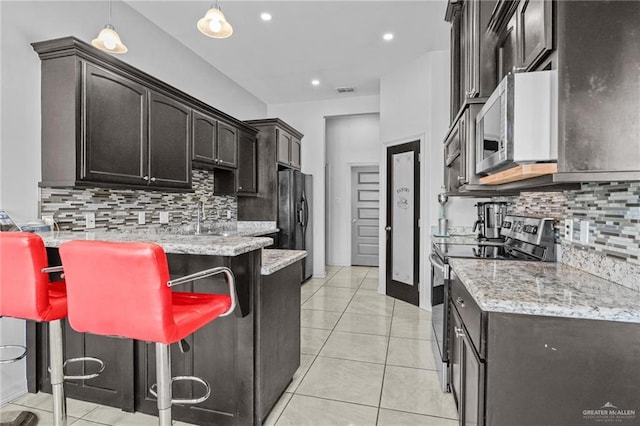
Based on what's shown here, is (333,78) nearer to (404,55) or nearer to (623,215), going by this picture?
(404,55)

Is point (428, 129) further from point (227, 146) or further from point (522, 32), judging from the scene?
point (522, 32)

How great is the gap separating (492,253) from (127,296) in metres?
2.16

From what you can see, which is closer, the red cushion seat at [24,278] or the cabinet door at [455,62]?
the red cushion seat at [24,278]

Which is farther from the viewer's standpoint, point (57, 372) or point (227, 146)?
point (227, 146)

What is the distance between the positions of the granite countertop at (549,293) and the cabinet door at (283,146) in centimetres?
368

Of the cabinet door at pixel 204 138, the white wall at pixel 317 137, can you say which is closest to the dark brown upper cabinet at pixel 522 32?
the cabinet door at pixel 204 138

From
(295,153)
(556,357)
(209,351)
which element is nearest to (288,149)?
(295,153)

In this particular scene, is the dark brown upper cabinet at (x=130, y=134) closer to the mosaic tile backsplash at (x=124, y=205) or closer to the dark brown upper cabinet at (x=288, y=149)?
the mosaic tile backsplash at (x=124, y=205)

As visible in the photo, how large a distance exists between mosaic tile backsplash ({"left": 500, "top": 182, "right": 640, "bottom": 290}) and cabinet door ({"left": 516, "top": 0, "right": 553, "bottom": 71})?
25.4 inches

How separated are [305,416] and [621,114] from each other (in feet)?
6.88

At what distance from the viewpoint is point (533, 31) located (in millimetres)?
1391

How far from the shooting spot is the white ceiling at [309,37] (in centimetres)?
316

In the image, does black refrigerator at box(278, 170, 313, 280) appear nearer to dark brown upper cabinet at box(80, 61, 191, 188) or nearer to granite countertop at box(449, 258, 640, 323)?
dark brown upper cabinet at box(80, 61, 191, 188)

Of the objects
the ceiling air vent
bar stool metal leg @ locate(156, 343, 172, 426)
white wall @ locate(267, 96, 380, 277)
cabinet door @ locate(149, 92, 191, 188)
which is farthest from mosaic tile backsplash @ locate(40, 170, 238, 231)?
the ceiling air vent
